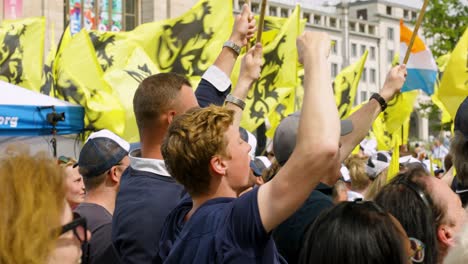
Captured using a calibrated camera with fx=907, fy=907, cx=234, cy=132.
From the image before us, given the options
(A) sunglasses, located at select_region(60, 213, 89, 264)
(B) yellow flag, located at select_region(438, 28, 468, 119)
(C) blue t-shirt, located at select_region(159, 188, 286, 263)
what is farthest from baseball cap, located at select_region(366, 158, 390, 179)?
(A) sunglasses, located at select_region(60, 213, 89, 264)

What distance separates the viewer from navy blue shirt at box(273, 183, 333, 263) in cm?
401

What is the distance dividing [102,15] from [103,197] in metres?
26.8

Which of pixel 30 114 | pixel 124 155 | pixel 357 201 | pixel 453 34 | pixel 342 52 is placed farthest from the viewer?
pixel 342 52

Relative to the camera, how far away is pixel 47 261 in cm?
238

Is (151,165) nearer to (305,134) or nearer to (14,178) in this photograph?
(305,134)

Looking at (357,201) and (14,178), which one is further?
(357,201)

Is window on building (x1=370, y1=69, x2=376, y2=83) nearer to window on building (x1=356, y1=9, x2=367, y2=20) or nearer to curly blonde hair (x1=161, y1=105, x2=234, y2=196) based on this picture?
window on building (x1=356, y1=9, x2=367, y2=20)

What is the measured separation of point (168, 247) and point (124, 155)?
5.45 feet

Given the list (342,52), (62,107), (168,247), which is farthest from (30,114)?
(342,52)

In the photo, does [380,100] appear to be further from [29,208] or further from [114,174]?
[29,208]

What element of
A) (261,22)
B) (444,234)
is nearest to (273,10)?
(261,22)

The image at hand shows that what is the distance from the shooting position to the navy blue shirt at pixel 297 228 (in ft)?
13.2

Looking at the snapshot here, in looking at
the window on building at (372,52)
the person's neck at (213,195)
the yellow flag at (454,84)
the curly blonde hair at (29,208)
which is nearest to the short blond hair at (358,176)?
the yellow flag at (454,84)

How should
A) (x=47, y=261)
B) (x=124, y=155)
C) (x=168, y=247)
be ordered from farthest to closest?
(x=124, y=155) → (x=168, y=247) → (x=47, y=261)
